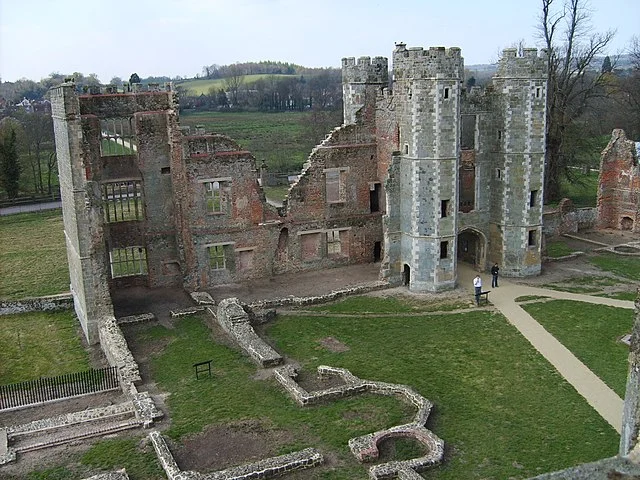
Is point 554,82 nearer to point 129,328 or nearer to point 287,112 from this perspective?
point 129,328

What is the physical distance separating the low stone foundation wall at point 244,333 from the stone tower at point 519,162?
14.4 m

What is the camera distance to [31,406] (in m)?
21.0

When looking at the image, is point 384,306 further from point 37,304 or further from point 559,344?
point 37,304

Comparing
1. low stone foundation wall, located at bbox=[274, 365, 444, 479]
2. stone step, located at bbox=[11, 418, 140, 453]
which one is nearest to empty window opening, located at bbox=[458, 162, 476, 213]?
low stone foundation wall, located at bbox=[274, 365, 444, 479]

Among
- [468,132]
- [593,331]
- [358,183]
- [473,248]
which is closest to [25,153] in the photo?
[358,183]

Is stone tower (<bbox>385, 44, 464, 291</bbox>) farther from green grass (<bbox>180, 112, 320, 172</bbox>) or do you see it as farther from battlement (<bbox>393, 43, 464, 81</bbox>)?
green grass (<bbox>180, 112, 320, 172</bbox>)

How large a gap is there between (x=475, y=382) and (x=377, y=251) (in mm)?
15936

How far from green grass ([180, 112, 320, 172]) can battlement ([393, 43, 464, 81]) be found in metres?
42.1

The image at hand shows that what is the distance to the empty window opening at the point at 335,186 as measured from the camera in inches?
1394

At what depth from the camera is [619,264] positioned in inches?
1394

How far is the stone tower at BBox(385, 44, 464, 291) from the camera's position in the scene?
29797 millimetres

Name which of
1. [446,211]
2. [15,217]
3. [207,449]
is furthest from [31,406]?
[15,217]

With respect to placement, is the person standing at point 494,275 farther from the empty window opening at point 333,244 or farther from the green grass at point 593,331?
the empty window opening at point 333,244

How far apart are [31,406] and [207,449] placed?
6970 mm
